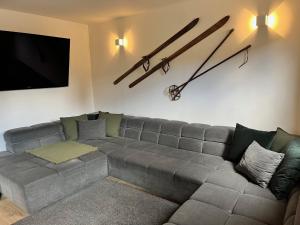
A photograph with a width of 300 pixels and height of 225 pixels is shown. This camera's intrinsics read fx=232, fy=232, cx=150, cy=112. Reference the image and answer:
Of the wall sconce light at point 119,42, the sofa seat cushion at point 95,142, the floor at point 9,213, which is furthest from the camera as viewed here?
the wall sconce light at point 119,42

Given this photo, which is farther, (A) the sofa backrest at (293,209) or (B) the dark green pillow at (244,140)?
(B) the dark green pillow at (244,140)

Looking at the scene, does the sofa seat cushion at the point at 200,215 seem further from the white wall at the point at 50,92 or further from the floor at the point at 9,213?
the white wall at the point at 50,92

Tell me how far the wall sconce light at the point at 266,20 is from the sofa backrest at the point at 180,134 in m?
1.24

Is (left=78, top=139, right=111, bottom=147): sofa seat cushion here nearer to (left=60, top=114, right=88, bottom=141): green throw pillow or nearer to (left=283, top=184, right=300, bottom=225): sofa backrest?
(left=60, top=114, right=88, bottom=141): green throw pillow

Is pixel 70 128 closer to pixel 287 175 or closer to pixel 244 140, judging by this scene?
pixel 244 140

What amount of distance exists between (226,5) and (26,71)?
9.24ft

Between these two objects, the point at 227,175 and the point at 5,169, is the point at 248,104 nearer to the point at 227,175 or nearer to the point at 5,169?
the point at 227,175

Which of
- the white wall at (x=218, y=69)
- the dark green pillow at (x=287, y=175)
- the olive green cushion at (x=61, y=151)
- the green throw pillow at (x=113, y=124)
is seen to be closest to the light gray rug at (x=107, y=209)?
the olive green cushion at (x=61, y=151)

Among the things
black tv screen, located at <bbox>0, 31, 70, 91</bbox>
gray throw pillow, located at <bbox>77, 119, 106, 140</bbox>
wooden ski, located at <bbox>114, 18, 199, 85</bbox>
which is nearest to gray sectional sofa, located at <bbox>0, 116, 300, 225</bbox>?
gray throw pillow, located at <bbox>77, 119, 106, 140</bbox>

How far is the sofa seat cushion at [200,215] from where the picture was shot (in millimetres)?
1597

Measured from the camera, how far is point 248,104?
285cm

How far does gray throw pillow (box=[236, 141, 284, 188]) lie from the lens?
2020 millimetres

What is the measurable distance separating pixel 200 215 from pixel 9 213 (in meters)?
2.01

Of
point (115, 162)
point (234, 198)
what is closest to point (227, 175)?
point (234, 198)
